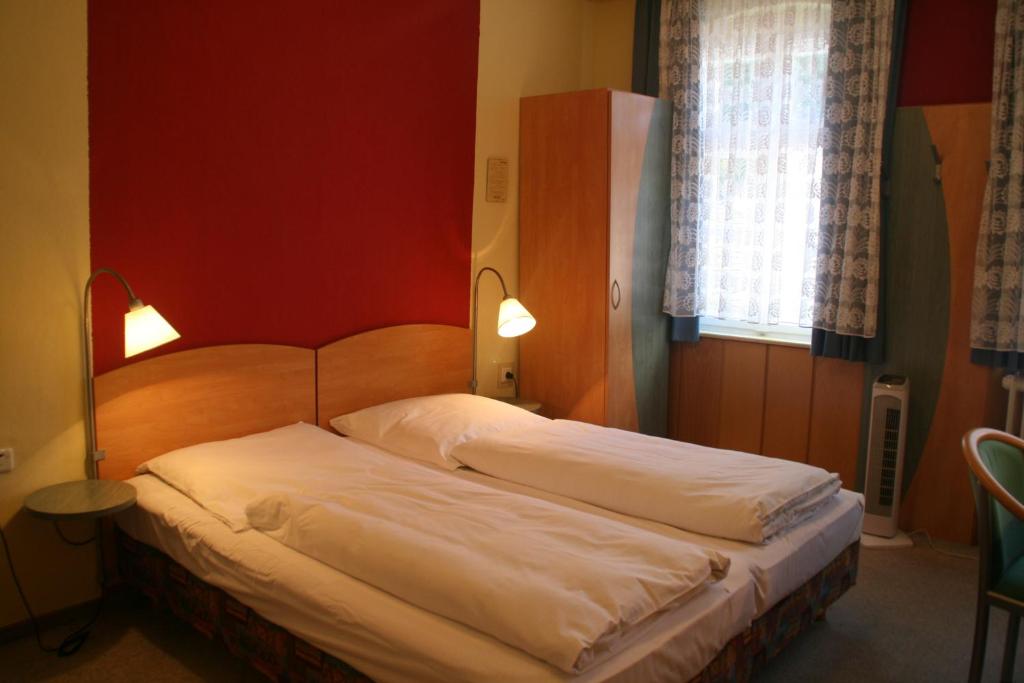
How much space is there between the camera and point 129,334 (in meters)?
2.68

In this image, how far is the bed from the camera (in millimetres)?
1972

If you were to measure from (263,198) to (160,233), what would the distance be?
0.43 metres

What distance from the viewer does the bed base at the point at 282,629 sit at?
2.21 metres

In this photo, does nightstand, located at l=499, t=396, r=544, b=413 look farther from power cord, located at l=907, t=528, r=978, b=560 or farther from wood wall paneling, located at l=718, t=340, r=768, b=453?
power cord, located at l=907, t=528, r=978, b=560

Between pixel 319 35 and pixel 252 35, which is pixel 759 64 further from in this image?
pixel 252 35

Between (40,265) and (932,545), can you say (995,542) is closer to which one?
(932,545)

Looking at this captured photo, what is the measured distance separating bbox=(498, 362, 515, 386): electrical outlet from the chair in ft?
7.80

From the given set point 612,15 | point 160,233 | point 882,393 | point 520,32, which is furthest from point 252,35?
point 882,393

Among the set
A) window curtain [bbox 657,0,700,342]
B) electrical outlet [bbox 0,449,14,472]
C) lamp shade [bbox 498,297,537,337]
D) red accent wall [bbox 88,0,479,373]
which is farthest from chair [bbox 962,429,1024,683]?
electrical outlet [bbox 0,449,14,472]

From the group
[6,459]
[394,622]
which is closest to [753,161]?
[394,622]

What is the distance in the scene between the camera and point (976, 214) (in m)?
3.63

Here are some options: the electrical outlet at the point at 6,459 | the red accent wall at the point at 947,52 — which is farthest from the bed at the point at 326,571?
the red accent wall at the point at 947,52

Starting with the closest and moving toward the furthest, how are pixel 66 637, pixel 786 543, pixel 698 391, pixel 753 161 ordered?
pixel 786 543 → pixel 66 637 → pixel 753 161 → pixel 698 391

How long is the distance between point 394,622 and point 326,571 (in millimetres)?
336
